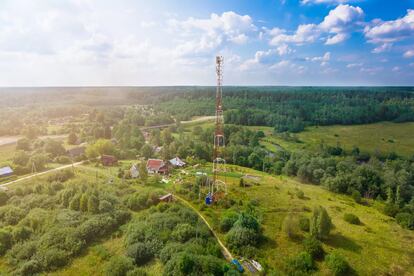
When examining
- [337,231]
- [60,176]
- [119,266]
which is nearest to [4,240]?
[119,266]

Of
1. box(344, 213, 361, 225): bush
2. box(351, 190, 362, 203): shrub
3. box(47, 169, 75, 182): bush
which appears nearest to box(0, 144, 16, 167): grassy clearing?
box(47, 169, 75, 182): bush

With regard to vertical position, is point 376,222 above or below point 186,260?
below

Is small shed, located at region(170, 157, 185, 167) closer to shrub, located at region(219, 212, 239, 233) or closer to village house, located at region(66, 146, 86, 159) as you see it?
village house, located at region(66, 146, 86, 159)

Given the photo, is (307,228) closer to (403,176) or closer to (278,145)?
(403,176)

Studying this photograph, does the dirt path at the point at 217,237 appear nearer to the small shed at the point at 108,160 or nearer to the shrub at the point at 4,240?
the shrub at the point at 4,240

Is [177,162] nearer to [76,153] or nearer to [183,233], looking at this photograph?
[76,153]

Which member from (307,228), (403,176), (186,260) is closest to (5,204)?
(186,260)
